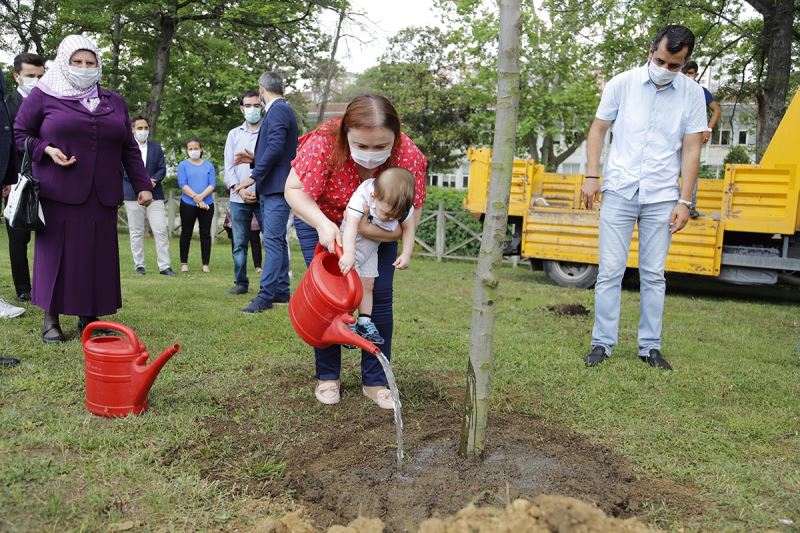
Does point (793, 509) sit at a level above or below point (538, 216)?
below

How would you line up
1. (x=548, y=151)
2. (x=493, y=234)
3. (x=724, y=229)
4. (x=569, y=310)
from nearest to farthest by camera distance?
1. (x=493, y=234)
2. (x=569, y=310)
3. (x=724, y=229)
4. (x=548, y=151)

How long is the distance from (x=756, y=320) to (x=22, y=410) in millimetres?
6214

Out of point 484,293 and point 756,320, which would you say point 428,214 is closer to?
point 756,320

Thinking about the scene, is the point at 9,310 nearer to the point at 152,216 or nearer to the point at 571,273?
the point at 152,216

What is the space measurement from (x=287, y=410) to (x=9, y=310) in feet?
9.73

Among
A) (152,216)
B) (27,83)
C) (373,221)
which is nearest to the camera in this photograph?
(373,221)

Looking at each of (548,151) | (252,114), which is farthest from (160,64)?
(548,151)

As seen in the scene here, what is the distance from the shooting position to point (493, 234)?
98.3 inches

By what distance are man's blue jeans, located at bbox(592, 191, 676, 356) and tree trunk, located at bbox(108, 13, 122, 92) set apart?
583 inches

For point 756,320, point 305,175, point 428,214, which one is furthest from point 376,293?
point 428,214

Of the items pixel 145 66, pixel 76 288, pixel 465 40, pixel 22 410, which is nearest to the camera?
pixel 22 410

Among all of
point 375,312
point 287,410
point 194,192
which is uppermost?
point 194,192

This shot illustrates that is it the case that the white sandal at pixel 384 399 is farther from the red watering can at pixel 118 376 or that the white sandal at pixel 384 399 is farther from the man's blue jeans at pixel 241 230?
the man's blue jeans at pixel 241 230

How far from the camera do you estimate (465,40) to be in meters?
24.9
